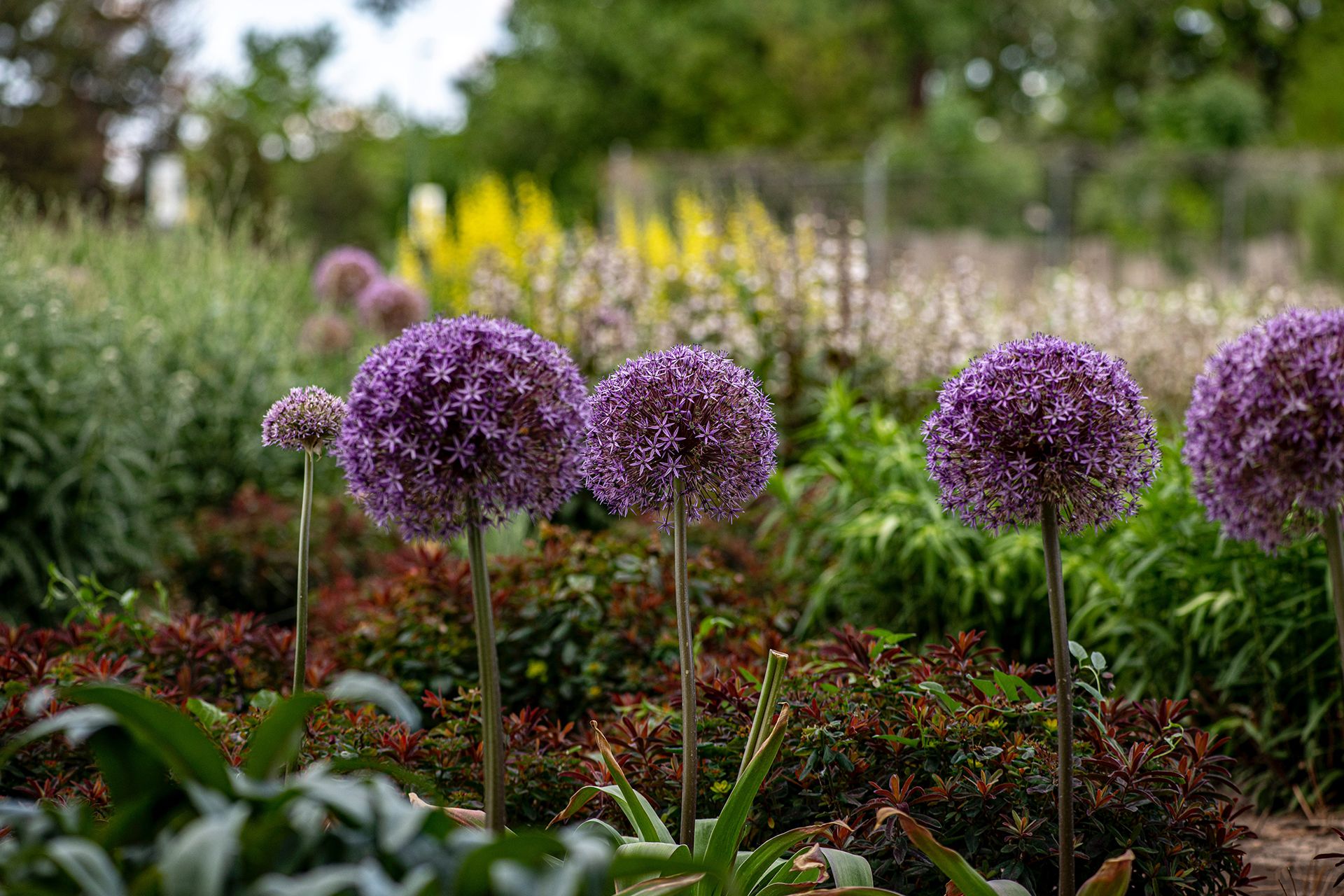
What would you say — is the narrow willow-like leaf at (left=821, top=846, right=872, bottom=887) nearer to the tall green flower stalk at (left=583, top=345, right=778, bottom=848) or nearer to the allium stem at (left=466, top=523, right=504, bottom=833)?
the tall green flower stalk at (left=583, top=345, right=778, bottom=848)

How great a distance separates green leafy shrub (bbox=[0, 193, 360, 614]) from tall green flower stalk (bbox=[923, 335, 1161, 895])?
410cm

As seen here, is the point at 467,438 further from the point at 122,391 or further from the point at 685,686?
the point at 122,391

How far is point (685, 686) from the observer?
2316 millimetres

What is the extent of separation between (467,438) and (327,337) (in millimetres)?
5933

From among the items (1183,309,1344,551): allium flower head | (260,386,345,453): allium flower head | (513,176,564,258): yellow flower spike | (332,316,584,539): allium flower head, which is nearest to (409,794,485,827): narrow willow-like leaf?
(332,316,584,539): allium flower head

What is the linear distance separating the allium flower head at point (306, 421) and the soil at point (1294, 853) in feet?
8.38

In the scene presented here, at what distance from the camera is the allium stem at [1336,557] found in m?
2.17

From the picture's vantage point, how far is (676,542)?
7.67ft

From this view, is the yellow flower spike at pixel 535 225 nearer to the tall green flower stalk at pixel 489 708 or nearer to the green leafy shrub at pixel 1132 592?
the green leafy shrub at pixel 1132 592

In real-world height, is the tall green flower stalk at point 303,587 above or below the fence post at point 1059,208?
below

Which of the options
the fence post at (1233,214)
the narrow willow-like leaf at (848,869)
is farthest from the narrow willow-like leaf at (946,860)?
the fence post at (1233,214)

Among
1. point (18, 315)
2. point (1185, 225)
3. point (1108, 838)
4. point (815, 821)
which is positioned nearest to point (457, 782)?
point (815, 821)

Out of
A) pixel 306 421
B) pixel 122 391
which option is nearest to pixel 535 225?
pixel 122 391

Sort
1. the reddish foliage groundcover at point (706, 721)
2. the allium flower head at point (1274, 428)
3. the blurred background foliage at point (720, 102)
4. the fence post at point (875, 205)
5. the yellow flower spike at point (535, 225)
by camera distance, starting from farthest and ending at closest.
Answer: the fence post at point (875, 205) → the blurred background foliage at point (720, 102) → the yellow flower spike at point (535, 225) → the reddish foliage groundcover at point (706, 721) → the allium flower head at point (1274, 428)
